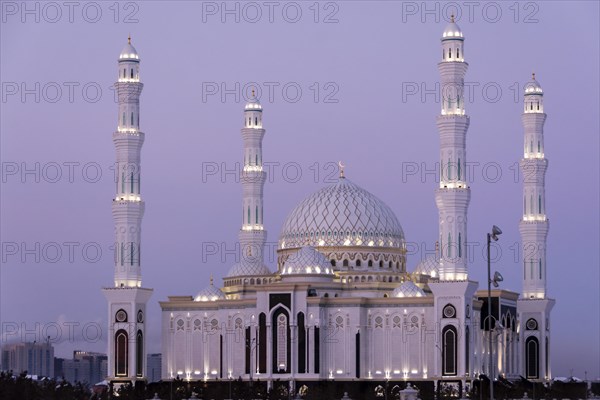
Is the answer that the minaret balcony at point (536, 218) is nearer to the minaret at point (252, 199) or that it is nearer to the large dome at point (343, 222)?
the large dome at point (343, 222)

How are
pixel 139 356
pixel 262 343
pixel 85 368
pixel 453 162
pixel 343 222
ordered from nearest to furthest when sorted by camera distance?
pixel 453 162
pixel 262 343
pixel 139 356
pixel 343 222
pixel 85 368

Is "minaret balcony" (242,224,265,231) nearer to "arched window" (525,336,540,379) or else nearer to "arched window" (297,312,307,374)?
"arched window" (297,312,307,374)

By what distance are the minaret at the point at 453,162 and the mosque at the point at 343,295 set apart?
7 centimetres

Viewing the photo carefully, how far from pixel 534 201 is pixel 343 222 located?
11096 millimetres

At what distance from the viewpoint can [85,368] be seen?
122562 millimetres

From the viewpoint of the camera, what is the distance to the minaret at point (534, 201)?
97125 mm

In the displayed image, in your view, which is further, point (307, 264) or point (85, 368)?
point (85, 368)

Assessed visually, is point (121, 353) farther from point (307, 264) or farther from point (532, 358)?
point (532, 358)

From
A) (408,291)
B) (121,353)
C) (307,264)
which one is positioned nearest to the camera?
(408,291)

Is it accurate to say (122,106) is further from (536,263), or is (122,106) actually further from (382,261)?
(536,263)

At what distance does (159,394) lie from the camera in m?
86.3

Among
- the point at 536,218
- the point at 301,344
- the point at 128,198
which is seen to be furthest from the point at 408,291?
the point at 128,198

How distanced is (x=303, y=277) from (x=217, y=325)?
5.81 meters

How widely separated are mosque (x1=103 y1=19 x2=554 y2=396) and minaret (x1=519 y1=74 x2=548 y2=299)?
3.2 inches
